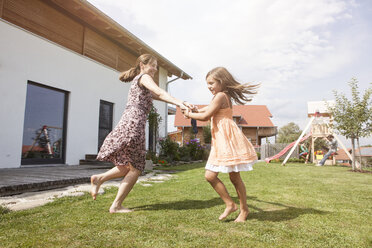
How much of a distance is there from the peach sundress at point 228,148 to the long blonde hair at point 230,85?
0.87 feet

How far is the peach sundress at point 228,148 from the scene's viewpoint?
2221 millimetres

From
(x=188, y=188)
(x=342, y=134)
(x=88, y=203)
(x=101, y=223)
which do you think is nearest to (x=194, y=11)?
(x=188, y=188)

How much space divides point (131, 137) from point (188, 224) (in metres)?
1.04

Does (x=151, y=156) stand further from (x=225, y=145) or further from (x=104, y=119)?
(x=225, y=145)

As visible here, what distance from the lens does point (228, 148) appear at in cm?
227

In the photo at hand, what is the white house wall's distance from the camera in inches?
225

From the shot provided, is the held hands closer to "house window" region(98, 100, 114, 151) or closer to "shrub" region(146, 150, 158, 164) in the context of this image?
"shrub" region(146, 150, 158, 164)

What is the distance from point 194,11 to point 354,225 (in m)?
6.05

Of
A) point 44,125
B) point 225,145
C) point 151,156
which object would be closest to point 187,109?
point 225,145

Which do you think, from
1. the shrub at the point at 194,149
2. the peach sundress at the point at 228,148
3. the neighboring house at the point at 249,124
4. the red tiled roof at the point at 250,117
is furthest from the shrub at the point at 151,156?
the red tiled roof at the point at 250,117

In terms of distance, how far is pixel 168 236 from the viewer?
5.90ft

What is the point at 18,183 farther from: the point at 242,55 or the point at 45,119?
the point at 242,55

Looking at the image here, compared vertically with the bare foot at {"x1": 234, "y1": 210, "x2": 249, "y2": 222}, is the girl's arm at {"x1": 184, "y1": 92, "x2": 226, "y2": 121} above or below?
above

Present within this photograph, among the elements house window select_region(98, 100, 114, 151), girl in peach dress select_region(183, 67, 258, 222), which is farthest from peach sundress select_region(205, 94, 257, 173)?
house window select_region(98, 100, 114, 151)
